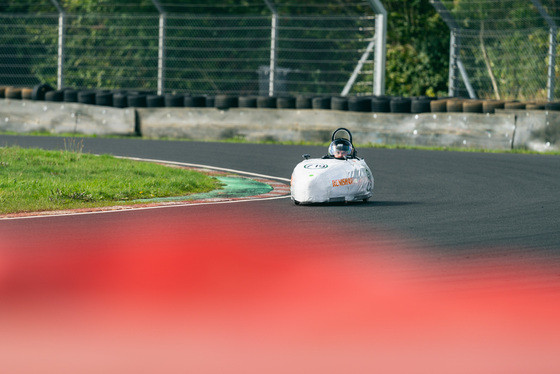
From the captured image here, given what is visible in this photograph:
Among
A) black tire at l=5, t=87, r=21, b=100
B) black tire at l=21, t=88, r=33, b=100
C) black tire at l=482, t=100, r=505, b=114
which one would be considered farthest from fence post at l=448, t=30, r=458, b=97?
black tire at l=5, t=87, r=21, b=100

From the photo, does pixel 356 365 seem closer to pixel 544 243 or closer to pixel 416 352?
pixel 416 352

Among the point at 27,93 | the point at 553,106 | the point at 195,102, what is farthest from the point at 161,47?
the point at 553,106

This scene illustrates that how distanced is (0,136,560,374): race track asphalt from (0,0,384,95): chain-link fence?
42.7 feet

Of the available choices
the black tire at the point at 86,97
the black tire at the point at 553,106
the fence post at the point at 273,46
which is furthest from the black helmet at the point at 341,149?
the black tire at the point at 86,97

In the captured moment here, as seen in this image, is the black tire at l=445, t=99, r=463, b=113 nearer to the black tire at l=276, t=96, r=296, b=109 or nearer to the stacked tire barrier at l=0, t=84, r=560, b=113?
the stacked tire barrier at l=0, t=84, r=560, b=113

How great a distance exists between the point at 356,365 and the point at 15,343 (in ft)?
6.16

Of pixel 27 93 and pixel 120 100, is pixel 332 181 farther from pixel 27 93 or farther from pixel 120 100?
pixel 27 93

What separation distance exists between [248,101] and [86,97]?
3.83 metres

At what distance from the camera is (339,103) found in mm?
23172

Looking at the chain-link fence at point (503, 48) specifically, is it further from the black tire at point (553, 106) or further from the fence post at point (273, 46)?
the fence post at point (273, 46)

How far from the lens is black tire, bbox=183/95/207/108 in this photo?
24.4m

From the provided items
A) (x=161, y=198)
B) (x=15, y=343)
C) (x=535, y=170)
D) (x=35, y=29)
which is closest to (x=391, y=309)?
(x=15, y=343)

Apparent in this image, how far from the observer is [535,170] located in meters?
17.4

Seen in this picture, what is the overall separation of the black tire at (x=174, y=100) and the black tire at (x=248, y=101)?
4.54ft
